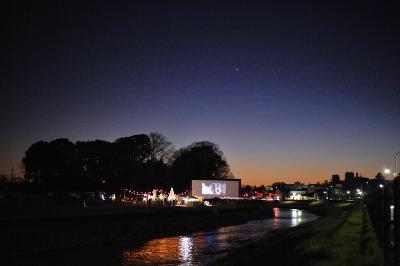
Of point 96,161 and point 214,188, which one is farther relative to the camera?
point 96,161

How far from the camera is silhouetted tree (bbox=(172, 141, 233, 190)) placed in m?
145

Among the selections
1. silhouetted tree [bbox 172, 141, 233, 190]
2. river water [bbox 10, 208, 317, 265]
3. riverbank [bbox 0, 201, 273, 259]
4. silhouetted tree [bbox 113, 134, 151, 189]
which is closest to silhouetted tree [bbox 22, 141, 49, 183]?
silhouetted tree [bbox 113, 134, 151, 189]

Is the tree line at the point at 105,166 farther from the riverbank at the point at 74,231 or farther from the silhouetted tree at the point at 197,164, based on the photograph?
the riverbank at the point at 74,231

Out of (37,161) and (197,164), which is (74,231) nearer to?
(37,161)

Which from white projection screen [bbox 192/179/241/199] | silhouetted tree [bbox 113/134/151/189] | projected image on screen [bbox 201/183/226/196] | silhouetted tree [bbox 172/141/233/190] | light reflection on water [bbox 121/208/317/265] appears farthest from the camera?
silhouetted tree [bbox 172/141/233/190]

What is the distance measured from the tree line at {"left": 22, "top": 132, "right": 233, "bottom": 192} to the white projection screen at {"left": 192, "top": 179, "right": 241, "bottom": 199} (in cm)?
2156

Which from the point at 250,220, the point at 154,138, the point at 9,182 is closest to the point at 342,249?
the point at 250,220

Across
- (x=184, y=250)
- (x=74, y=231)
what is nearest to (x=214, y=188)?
(x=184, y=250)

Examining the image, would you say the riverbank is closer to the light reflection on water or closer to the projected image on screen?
the light reflection on water

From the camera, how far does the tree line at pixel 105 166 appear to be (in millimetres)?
123125

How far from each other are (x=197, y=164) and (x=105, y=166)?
3095 cm

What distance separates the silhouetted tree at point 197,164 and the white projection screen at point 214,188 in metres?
30.0

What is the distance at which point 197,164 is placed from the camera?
151 m

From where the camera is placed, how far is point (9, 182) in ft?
461
